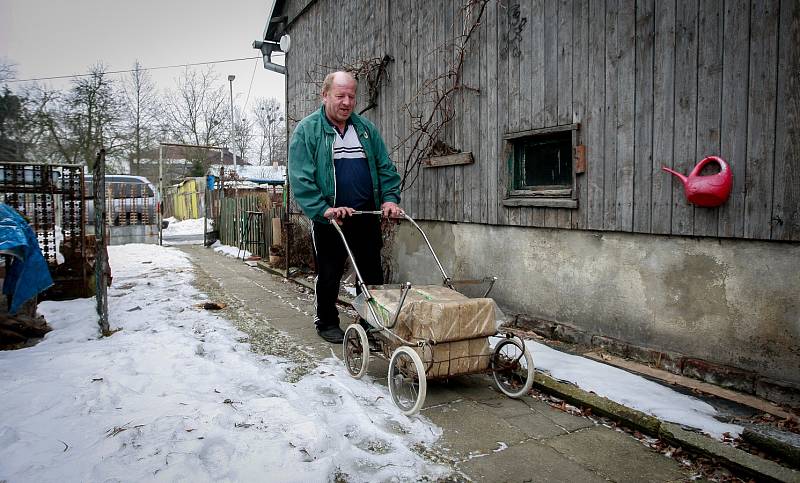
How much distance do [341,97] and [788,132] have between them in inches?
120

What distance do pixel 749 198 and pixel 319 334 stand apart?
352 centimetres

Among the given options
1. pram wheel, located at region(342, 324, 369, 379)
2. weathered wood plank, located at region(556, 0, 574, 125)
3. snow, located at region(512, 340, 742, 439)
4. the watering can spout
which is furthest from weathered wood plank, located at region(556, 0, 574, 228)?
pram wheel, located at region(342, 324, 369, 379)

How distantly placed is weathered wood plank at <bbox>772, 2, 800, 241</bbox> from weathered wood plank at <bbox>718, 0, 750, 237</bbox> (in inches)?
7.4

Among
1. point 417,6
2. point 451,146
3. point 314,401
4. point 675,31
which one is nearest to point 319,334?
point 314,401

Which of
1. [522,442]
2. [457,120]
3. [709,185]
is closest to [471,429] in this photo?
[522,442]

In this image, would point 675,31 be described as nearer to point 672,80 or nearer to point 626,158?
point 672,80

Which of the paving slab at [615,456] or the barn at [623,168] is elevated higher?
the barn at [623,168]

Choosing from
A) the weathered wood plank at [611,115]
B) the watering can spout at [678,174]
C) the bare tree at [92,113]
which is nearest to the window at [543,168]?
the weathered wood plank at [611,115]

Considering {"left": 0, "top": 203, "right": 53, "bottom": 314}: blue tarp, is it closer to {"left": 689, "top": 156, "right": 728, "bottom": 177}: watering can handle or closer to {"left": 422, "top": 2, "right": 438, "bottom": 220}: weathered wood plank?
{"left": 422, "top": 2, "right": 438, "bottom": 220}: weathered wood plank

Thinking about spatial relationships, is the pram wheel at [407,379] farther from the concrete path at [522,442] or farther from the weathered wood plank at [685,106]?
the weathered wood plank at [685,106]

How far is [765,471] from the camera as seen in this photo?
2305 mm

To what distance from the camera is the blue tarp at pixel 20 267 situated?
4.23 meters

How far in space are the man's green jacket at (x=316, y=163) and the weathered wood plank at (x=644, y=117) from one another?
1.98m

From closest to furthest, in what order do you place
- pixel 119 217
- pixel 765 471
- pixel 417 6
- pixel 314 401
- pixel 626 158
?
pixel 765 471, pixel 314 401, pixel 626 158, pixel 417 6, pixel 119 217
